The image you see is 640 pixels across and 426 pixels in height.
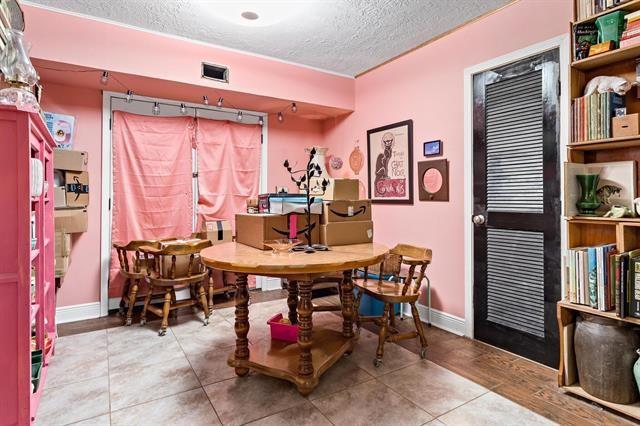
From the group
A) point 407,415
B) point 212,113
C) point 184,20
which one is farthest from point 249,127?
point 407,415

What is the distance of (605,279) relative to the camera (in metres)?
1.91

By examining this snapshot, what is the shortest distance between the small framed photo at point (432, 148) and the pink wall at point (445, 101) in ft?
0.18

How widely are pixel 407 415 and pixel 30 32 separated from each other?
3788 millimetres

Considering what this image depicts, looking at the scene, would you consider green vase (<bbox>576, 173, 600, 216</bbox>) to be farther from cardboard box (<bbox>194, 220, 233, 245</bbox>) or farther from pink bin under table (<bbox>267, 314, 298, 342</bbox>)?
cardboard box (<bbox>194, 220, 233, 245</bbox>)

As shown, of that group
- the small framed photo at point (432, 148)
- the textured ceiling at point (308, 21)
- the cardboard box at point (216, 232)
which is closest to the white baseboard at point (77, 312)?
the cardboard box at point (216, 232)

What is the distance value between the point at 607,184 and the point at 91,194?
4304 mm

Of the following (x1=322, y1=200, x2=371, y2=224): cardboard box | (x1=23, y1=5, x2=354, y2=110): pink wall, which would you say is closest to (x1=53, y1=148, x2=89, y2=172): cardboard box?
(x1=23, y1=5, x2=354, y2=110): pink wall

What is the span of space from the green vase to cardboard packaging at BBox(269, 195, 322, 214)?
5.31 feet

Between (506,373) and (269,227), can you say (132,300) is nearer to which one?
(269,227)

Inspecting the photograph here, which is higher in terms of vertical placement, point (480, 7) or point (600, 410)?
point (480, 7)

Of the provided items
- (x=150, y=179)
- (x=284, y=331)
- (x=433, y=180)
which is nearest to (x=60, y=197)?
(x=150, y=179)

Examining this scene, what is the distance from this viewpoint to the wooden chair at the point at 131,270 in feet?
10.6

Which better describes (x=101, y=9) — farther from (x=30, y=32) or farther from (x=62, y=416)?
(x=62, y=416)

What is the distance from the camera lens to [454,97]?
3.06m
